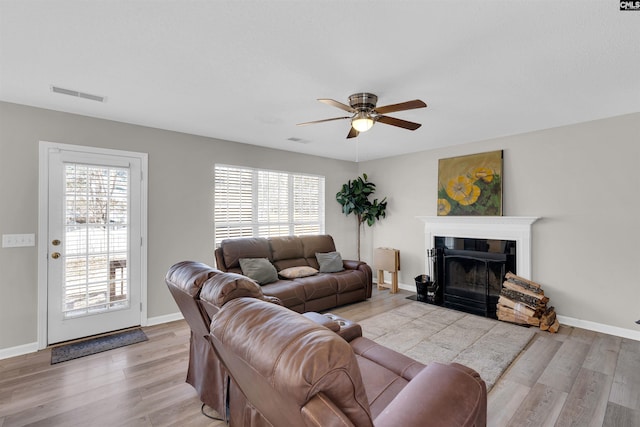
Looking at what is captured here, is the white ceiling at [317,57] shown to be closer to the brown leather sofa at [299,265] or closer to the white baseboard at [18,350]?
the brown leather sofa at [299,265]

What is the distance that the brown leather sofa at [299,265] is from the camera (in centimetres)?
396

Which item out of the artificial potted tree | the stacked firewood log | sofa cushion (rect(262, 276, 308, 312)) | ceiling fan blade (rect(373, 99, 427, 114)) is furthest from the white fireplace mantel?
ceiling fan blade (rect(373, 99, 427, 114))

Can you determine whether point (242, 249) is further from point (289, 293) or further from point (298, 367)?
point (298, 367)

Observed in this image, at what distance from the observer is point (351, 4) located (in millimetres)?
1652

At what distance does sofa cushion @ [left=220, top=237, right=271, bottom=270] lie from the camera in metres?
4.14

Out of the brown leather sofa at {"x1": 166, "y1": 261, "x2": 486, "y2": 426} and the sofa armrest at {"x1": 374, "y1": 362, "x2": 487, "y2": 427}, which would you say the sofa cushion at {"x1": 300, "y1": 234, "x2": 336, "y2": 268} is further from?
the sofa armrest at {"x1": 374, "y1": 362, "x2": 487, "y2": 427}

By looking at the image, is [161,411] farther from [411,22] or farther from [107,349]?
[411,22]

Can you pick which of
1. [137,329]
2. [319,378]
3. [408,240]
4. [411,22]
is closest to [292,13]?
[411,22]

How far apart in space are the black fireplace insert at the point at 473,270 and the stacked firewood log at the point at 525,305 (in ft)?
0.77

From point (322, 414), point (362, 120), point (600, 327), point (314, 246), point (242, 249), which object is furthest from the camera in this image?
point (314, 246)

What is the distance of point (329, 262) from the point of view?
4.84m

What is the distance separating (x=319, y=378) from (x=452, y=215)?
4616 mm

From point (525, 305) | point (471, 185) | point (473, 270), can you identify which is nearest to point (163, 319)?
point (473, 270)

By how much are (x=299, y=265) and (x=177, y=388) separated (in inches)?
99.4
